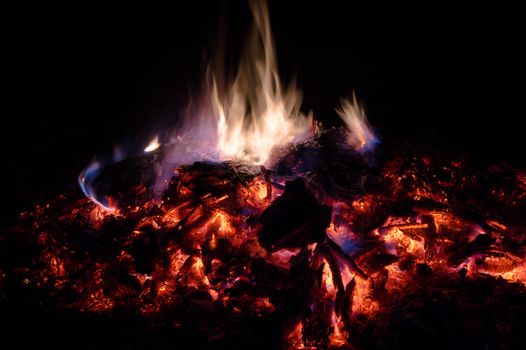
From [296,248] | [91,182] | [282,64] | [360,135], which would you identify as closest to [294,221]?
[296,248]

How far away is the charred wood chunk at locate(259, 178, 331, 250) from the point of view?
2.26m

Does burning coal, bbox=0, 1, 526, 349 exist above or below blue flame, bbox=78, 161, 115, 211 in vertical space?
below

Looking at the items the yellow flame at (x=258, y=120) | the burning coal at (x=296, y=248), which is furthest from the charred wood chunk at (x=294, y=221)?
the yellow flame at (x=258, y=120)

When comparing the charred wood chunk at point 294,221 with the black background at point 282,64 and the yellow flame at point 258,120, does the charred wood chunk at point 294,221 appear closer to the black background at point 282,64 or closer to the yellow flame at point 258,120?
the yellow flame at point 258,120

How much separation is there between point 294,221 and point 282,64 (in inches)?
171

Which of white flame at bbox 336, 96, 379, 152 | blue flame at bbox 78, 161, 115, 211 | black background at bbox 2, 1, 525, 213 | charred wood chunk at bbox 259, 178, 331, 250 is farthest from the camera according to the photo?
black background at bbox 2, 1, 525, 213

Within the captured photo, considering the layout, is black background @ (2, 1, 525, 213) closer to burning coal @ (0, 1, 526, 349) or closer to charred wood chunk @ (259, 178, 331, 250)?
burning coal @ (0, 1, 526, 349)

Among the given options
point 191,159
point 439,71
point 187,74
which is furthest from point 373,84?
point 191,159

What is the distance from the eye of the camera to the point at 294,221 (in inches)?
91.1

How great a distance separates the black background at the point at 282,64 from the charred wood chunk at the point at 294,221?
342 cm

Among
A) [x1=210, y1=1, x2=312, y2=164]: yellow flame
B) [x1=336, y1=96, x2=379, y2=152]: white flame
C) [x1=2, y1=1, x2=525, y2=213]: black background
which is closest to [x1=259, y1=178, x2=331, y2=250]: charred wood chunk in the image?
[x1=210, y1=1, x2=312, y2=164]: yellow flame

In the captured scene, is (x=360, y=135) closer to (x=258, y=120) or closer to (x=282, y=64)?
(x=258, y=120)

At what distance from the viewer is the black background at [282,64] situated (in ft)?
17.1

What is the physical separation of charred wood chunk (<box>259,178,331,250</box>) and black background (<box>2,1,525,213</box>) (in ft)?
11.2
